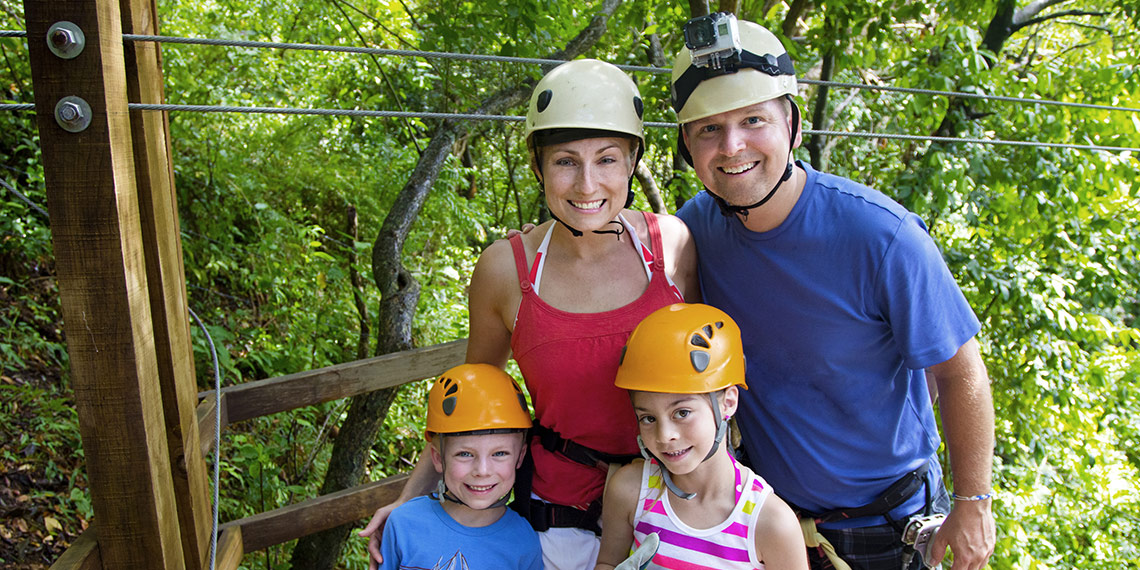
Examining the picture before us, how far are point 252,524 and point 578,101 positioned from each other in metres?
2.38

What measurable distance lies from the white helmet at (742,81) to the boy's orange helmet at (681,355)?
0.58 meters

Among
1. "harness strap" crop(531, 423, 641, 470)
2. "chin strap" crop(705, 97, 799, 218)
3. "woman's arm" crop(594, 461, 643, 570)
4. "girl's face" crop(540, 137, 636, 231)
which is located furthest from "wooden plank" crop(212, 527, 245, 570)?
"chin strap" crop(705, 97, 799, 218)

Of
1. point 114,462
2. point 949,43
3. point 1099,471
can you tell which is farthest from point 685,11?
point 1099,471

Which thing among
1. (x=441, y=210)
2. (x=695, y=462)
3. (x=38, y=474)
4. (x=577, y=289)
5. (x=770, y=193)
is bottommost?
(x=38, y=474)

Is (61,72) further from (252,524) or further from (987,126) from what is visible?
(987,126)

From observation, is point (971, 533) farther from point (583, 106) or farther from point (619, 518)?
point (583, 106)

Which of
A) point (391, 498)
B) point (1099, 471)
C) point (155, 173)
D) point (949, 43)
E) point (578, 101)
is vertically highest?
point (949, 43)

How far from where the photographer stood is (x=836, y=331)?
220cm

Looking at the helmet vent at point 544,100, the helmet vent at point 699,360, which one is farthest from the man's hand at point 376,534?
the helmet vent at point 544,100

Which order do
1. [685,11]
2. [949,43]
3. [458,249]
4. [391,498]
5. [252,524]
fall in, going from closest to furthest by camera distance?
1. [252,524]
2. [391,498]
3. [949,43]
4. [685,11]
5. [458,249]

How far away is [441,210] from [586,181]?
453 cm

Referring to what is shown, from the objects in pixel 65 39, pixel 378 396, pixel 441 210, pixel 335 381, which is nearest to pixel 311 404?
pixel 335 381

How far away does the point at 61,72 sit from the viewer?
2.03 m

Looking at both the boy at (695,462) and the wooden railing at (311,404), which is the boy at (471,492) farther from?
the wooden railing at (311,404)
